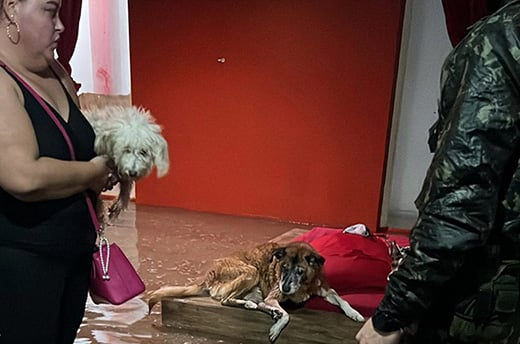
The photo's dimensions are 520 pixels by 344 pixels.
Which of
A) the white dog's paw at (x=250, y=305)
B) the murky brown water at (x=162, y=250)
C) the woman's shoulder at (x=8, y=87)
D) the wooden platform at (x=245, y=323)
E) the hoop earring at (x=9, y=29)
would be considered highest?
the hoop earring at (x=9, y=29)

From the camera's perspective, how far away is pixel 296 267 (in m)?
2.39

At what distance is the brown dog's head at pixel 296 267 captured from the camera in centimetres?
238

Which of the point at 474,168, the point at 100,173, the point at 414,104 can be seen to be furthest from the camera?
the point at 414,104

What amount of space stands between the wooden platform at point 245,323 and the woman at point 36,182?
1.27 meters

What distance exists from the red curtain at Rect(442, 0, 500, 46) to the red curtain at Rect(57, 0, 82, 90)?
2.57 metres

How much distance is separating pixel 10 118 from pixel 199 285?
1.70 m

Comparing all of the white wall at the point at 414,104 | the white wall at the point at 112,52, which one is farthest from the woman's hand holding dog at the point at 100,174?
the white wall at the point at 112,52

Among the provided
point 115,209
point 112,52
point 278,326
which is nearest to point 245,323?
point 278,326

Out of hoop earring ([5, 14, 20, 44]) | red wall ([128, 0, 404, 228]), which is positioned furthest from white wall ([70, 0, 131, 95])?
hoop earring ([5, 14, 20, 44])

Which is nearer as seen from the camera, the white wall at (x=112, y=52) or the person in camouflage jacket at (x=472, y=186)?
the person in camouflage jacket at (x=472, y=186)

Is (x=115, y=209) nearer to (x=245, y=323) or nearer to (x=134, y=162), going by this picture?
(x=134, y=162)

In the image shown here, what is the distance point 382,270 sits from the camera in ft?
8.69

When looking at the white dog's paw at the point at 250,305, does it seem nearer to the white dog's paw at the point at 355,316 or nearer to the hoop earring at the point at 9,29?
the white dog's paw at the point at 355,316

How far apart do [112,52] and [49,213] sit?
377 cm
